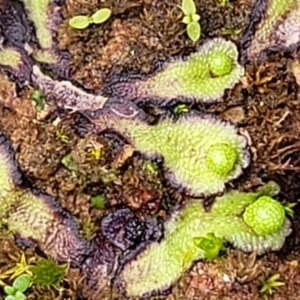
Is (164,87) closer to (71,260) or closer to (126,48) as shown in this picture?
(126,48)

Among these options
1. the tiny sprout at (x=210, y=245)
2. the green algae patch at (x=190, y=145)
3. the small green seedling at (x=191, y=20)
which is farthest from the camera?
the small green seedling at (x=191, y=20)

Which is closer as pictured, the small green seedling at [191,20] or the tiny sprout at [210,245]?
the tiny sprout at [210,245]

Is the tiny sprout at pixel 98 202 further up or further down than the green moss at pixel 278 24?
further down

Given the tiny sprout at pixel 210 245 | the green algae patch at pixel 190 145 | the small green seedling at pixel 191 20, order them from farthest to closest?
the small green seedling at pixel 191 20, the green algae patch at pixel 190 145, the tiny sprout at pixel 210 245

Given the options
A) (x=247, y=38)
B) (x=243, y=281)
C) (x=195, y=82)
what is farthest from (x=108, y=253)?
(x=247, y=38)

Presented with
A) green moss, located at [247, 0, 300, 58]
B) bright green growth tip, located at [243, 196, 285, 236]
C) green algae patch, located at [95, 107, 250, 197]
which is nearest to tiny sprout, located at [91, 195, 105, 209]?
green algae patch, located at [95, 107, 250, 197]

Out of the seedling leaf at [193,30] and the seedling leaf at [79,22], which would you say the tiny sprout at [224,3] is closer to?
the seedling leaf at [193,30]

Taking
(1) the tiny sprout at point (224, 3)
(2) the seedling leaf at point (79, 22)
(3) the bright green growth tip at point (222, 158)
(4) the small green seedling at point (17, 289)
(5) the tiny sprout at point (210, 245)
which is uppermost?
(1) the tiny sprout at point (224, 3)

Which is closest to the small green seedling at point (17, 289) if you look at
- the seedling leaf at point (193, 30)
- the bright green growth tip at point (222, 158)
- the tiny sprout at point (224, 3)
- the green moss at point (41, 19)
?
the bright green growth tip at point (222, 158)
